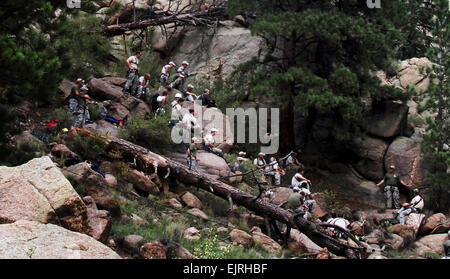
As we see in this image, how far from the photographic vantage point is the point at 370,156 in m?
22.1

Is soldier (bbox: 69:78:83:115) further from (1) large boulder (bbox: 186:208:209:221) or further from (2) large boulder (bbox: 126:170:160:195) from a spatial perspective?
(1) large boulder (bbox: 186:208:209:221)

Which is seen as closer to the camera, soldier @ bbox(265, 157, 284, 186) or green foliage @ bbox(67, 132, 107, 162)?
green foliage @ bbox(67, 132, 107, 162)

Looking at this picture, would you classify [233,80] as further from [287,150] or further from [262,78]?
[287,150]

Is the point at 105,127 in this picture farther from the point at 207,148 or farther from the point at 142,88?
the point at 142,88

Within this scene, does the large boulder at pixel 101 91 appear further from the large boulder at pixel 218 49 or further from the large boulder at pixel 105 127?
the large boulder at pixel 218 49

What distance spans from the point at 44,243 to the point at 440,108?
63.2 feet

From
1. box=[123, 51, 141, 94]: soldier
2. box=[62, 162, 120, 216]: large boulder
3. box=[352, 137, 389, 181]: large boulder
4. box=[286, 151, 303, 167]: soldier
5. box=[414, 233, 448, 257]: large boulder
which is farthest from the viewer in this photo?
box=[352, 137, 389, 181]: large boulder

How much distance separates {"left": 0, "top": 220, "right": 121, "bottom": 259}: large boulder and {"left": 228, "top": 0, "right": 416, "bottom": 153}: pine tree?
13.8 metres

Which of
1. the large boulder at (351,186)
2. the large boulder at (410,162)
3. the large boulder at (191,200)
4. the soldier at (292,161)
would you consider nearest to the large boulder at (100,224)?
the large boulder at (191,200)

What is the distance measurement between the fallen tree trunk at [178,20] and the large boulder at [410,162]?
11.7 m

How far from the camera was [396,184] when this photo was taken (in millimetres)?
20141

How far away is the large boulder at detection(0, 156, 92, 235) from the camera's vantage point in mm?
7734

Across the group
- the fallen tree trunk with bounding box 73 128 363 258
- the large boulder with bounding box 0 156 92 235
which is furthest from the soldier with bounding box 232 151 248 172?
the large boulder with bounding box 0 156 92 235

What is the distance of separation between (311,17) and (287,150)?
6.26 m
